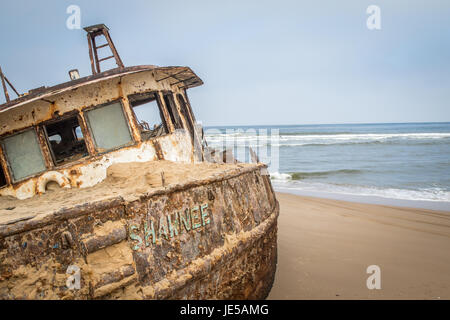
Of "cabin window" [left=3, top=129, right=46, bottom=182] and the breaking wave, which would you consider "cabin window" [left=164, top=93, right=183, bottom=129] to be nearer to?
"cabin window" [left=3, top=129, right=46, bottom=182]

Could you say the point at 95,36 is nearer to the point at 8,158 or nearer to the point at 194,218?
the point at 8,158

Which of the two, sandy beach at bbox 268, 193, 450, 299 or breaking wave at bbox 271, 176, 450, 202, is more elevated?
sandy beach at bbox 268, 193, 450, 299

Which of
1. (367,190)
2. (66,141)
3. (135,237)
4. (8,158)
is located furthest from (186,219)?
(367,190)

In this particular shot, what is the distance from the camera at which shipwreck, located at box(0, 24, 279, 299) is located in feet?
5.96

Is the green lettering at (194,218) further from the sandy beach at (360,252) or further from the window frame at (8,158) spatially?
the window frame at (8,158)

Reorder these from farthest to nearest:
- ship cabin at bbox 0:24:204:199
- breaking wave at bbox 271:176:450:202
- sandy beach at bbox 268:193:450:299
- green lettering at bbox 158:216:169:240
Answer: breaking wave at bbox 271:176:450:202, sandy beach at bbox 268:193:450:299, ship cabin at bbox 0:24:204:199, green lettering at bbox 158:216:169:240

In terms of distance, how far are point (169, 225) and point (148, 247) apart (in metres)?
0.24

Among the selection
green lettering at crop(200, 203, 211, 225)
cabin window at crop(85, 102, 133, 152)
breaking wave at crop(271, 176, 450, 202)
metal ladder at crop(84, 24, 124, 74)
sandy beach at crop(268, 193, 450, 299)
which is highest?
metal ladder at crop(84, 24, 124, 74)

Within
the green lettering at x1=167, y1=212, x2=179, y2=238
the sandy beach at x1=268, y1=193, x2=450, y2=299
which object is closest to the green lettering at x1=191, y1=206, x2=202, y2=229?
the green lettering at x1=167, y1=212, x2=179, y2=238

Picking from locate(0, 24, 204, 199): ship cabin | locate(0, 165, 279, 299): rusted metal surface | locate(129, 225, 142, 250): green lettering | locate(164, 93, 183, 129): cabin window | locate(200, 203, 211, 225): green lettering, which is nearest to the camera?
locate(0, 165, 279, 299): rusted metal surface

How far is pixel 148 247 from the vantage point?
7.08ft

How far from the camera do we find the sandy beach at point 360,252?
380cm

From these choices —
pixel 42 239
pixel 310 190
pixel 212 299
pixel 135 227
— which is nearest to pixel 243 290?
pixel 212 299

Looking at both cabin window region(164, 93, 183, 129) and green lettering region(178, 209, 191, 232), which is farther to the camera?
cabin window region(164, 93, 183, 129)
